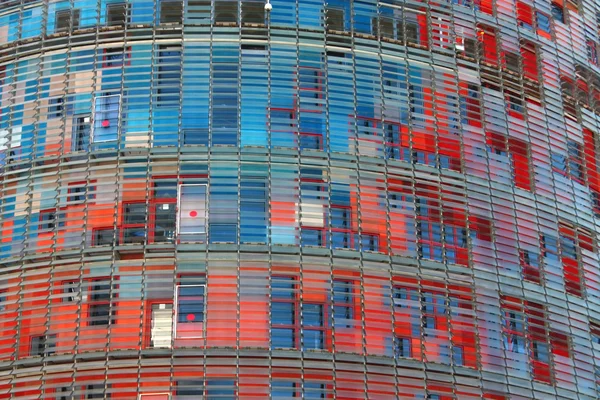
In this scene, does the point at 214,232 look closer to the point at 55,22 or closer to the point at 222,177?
the point at 222,177

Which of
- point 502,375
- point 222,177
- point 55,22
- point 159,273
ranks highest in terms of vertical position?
point 55,22

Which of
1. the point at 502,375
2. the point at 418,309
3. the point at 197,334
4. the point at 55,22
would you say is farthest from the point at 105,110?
the point at 502,375

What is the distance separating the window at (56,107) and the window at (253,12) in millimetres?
7415

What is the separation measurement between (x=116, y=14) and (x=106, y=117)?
175 inches

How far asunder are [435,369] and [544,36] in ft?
56.2

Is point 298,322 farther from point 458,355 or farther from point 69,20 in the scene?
point 69,20

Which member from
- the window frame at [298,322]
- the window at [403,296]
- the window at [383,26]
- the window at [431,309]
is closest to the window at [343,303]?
the window frame at [298,322]

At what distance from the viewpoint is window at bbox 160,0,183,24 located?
54.4 m

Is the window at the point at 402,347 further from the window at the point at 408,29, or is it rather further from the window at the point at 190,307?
the window at the point at 408,29

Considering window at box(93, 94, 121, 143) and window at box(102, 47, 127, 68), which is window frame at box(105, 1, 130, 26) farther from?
window at box(93, 94, 121, 143)

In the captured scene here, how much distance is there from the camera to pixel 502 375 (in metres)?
52.2

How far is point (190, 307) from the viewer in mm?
49438

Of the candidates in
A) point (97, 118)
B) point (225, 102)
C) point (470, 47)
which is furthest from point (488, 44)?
point (97, 118)

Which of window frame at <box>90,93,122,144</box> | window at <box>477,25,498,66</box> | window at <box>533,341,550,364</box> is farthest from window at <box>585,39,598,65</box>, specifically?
window frame at <box>90,93,122,144</box>
